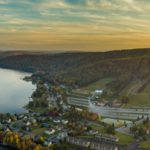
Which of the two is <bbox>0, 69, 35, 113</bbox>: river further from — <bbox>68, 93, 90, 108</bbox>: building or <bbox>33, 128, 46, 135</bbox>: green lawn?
<bbox>33, 128, 46, 135</bbox>: green lawn

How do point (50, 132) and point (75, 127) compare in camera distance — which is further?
point (75, 127)

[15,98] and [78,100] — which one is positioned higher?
[78,100]

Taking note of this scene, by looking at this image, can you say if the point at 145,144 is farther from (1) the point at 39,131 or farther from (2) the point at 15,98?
(2) the point at 15,98

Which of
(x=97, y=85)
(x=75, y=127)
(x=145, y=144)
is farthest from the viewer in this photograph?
(x=97, y=85)

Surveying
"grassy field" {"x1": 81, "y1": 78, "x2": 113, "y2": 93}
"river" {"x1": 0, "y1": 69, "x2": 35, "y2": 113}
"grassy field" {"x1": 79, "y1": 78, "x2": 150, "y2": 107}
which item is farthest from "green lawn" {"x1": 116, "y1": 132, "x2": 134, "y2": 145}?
"grassy field" {"x1": 81, "y1": 78, "x2": 113, "y2": 93}

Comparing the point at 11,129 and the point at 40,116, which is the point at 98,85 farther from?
the point at 11,129

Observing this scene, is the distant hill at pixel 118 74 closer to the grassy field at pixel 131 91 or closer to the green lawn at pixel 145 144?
the grassy field at pixel 131 91

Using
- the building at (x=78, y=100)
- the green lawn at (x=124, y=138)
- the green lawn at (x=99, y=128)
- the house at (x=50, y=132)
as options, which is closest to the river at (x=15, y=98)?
the building at (x=78, y=100)

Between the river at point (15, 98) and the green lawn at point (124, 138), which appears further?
the river at point (15, 98)

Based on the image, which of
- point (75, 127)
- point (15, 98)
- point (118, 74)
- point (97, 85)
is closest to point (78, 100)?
point (15, 98)

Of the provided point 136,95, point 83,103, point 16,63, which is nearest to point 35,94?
point 83,103
